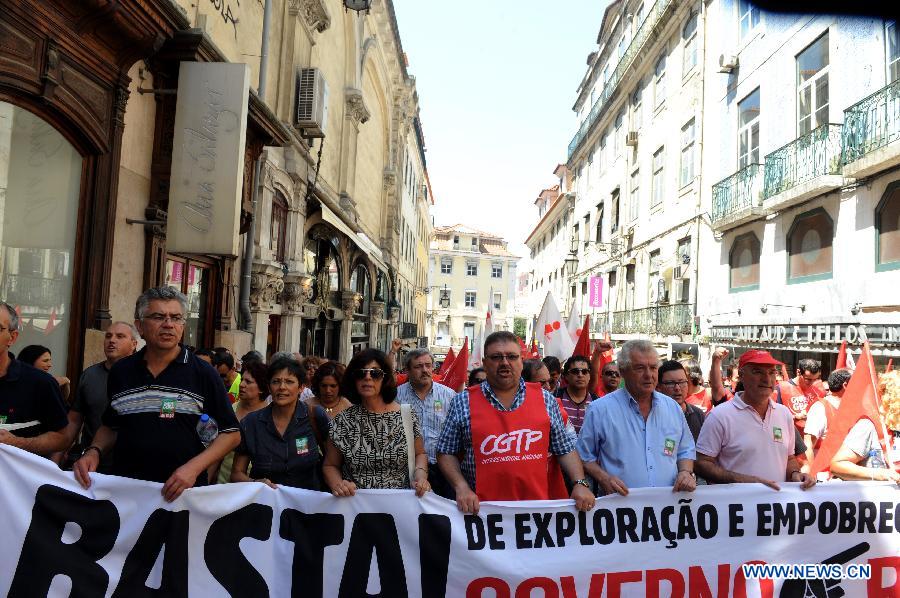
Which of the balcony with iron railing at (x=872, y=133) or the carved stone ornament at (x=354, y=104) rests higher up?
the carved stone ornament at (x=354, y=104)

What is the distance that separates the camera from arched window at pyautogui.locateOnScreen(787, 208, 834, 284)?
13.0 metres

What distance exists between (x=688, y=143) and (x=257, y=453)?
1895cm

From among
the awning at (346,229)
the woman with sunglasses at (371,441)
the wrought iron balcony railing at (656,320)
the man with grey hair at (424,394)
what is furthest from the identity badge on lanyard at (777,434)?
the wrought iron balcony railing at (656,320)

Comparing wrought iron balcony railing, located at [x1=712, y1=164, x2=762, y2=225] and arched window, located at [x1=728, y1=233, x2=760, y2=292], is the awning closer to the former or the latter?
wrought iron balcony railing, located at [x1=712, y1=164, x2=762, y2=225]

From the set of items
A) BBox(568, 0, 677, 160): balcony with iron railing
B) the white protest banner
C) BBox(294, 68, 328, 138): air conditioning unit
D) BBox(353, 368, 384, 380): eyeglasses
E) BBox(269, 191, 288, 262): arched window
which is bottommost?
the white protest banner

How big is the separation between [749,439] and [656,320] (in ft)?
56.2

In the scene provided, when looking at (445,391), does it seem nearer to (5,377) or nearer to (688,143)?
(5,377)

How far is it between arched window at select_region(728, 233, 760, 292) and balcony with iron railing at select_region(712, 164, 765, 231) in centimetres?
49

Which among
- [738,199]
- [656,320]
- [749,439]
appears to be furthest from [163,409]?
[656,320]

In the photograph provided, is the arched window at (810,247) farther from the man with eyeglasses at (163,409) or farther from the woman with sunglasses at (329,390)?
the man with eyeglasses at (163,409)

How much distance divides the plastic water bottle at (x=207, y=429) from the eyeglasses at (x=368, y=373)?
2.80 ft

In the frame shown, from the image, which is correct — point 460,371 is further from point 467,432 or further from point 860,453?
point 467,432

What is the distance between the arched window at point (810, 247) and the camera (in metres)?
13.0

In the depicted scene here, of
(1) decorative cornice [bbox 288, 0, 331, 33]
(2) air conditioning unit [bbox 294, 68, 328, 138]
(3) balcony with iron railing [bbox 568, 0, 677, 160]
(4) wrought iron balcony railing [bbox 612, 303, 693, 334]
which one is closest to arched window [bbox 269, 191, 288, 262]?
(2) air conditioning unit [bbox 294, 68, 328, 138]
